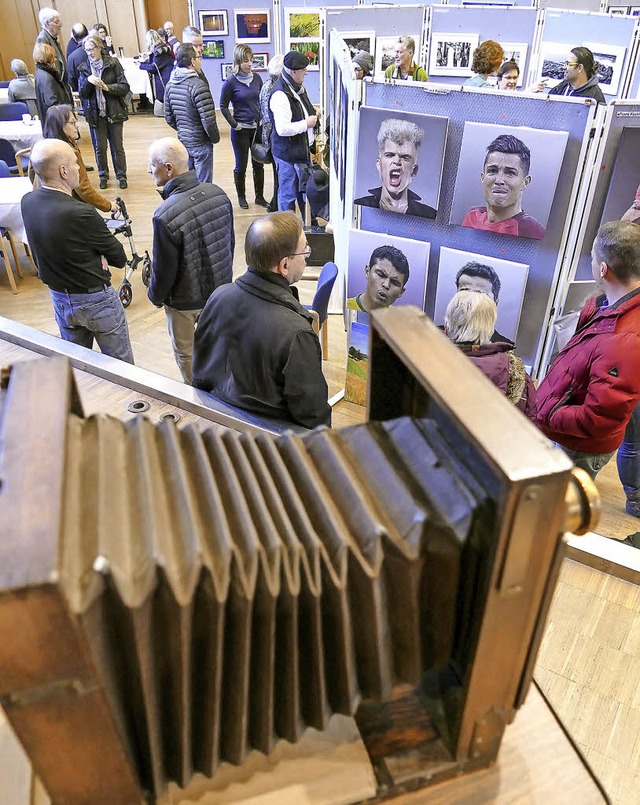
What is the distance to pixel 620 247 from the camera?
208cm

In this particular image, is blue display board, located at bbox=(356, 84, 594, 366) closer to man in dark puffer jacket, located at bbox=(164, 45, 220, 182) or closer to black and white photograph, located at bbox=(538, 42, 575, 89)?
man in dark puffer jacket, located at bbox=(164, 45, 220, 182)

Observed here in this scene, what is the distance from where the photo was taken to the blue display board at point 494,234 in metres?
2.69

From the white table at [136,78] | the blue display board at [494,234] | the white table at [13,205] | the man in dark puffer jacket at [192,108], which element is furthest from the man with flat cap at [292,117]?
the white table at [136,78]

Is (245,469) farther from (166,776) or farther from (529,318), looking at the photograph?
(529,318)

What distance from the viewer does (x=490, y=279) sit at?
3039 millimetres

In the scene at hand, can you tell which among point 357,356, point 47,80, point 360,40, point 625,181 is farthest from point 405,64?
point 47,80

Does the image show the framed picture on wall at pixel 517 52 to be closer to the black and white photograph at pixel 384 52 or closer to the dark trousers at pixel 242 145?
the black and white photograph at pixel 384 52

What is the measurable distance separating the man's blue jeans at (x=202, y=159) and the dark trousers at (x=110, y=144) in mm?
1153

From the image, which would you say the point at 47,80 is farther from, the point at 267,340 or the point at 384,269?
the point at 267,340

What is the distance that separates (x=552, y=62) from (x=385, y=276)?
3.57 m

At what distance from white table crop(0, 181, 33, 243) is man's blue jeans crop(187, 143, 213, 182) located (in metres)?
1.49

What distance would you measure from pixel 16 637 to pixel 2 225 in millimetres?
4488

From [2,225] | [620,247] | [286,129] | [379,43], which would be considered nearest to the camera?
[620,247]

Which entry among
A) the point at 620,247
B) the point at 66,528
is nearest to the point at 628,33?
the point at 620,247
